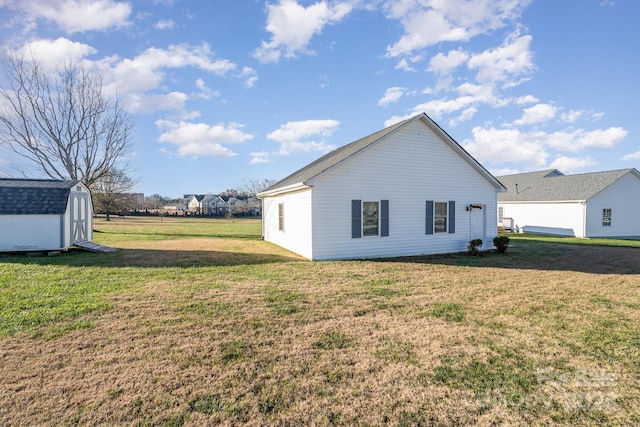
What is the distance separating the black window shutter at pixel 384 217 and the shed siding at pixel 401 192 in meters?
0.16

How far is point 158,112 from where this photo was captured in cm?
1922

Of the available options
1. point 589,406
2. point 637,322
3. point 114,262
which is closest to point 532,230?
point 637,322

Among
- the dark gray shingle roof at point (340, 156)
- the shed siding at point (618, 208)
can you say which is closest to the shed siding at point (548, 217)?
the shed siding at point (618, 208)

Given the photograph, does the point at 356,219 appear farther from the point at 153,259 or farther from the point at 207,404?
the point at 207,404

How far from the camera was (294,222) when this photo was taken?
42.2 ft

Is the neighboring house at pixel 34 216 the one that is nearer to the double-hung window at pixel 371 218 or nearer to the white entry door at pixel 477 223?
the double-hung window at pixel 371 218

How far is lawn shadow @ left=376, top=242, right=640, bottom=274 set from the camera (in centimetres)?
985

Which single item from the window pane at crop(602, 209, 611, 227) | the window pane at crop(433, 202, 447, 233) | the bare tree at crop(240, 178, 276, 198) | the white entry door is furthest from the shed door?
the bare tree at crop(240, 178, 276, 198)

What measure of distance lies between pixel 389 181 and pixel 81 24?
48.1 feet

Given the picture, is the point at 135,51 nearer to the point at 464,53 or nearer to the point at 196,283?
the point at 196,283

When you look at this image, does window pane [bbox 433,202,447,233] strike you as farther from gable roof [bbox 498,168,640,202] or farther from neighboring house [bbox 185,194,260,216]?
neighboring house [bbox 185,194,260,216]

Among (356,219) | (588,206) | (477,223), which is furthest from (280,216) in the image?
(588,206)

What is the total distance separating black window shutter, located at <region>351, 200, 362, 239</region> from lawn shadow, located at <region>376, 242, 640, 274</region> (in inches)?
55.0

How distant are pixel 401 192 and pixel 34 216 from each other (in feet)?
46.6
